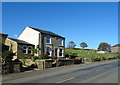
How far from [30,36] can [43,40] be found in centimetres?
321

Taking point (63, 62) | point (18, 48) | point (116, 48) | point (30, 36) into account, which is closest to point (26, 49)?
point (18, 48)

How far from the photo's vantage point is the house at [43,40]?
120 ft

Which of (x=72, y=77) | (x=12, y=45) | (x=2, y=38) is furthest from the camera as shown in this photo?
(x=2, y=38)

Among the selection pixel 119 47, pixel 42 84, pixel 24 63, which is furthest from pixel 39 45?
pixel 119 47

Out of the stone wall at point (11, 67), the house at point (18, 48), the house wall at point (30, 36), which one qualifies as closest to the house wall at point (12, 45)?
the house at point (18, 48)

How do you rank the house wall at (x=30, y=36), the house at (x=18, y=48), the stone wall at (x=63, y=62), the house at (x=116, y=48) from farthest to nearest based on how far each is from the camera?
1. the house at (x=116, y=48)
2. the house wall at (x=30, y=36)
3. the house at (x=18, y=48)
4. the stone wall at (x=63, y=62)

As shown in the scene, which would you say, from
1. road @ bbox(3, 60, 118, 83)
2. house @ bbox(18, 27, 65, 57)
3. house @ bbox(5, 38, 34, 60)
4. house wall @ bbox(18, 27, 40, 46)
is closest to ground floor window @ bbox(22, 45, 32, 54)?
house @ bbox(5, 38, 34, 60)

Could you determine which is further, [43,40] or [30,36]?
[30,36]

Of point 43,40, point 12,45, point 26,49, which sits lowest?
point 26,49

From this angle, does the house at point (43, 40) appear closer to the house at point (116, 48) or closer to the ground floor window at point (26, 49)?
the ground floor window at point (26, 49)

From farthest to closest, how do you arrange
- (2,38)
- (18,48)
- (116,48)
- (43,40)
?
(116,48) < (43,40) < (2,38) < (18,48)

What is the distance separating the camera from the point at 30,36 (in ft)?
125

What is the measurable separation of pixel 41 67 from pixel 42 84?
11090mm

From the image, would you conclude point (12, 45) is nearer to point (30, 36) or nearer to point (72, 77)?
point (30, 36)
